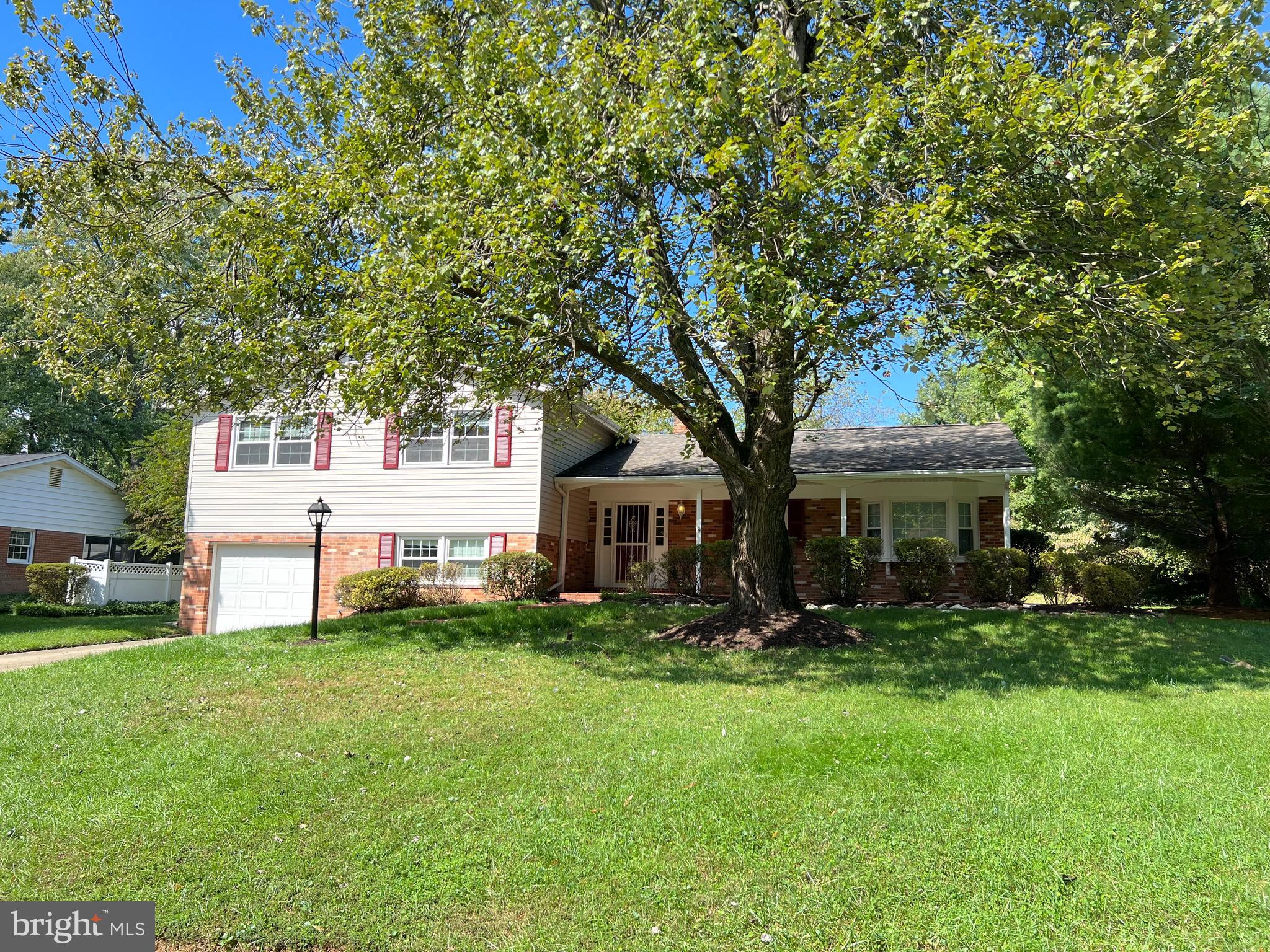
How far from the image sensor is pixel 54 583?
20.8m

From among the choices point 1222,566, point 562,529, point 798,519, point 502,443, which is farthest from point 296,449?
point 1222,566

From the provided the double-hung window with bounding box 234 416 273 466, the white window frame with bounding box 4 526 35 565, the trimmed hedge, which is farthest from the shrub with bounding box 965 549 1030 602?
the white window frame with bounding box 4 526 35 565

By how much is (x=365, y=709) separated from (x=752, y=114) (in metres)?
6.59

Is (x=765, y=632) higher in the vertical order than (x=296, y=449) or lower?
lower

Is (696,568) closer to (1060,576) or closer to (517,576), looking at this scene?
(517,576)

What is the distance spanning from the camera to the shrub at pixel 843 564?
48.0 feet

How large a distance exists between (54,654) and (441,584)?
22.0 feet

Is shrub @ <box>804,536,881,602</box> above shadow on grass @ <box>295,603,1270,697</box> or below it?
above

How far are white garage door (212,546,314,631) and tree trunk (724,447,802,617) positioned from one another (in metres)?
11.5

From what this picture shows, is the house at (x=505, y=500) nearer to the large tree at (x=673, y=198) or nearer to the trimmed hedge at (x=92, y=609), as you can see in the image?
the trimmed hedge at (x=92, y=609)

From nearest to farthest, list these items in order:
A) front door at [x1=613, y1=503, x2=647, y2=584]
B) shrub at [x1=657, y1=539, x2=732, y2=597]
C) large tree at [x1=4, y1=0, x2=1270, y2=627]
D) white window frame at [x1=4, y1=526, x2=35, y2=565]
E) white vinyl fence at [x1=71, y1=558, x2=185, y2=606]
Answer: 1. large tree at [x1=4, y1=0, x2=1270, y2=627]
2. shrub at [x1=657, y1=539, x2=732, y2=597]
3. front door at [x1=613, y1=503, x2=647, y2=584]
4. white vinyl fence at [x1=71, y1=558, x2=185, y2=606]
5. white window frame at [x1=4, y1=526, x2=35, y2=565]

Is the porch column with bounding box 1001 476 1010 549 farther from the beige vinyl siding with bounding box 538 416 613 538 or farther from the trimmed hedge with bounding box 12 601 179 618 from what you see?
the trimmed hedge with bounding box 12 601 179 618

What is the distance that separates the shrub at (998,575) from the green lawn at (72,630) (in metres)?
16.5

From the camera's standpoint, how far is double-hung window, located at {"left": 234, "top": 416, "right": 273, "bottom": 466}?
18.5 meters
